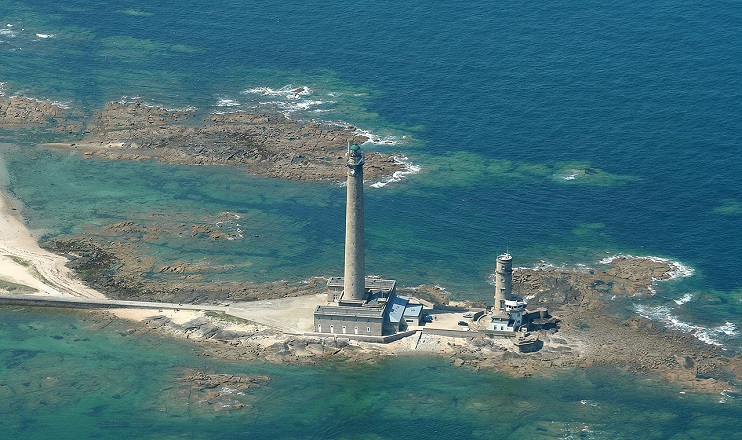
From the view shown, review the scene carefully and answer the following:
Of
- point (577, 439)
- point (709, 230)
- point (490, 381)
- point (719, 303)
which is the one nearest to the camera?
point (577, 439)

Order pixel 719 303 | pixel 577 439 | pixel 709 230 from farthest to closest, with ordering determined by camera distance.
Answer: pixel 709 230, pixel 719 303, pixel 577 439

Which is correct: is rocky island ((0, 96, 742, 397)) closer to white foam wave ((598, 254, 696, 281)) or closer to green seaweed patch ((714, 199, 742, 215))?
white foam wave ((598, 254, 696, 281))

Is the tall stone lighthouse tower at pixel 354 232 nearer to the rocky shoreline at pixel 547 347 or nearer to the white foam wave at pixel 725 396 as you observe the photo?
the rocky shoreline at pixel 547 347

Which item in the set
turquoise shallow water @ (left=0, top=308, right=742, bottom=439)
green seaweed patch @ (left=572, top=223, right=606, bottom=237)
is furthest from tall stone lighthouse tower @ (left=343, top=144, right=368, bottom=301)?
green seaweed patch @ (left=572, top=223, right=606, bottom=237)

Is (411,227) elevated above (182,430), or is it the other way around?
(411,227)

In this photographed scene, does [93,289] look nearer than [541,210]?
Yes

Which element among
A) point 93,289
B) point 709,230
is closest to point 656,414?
point 709,230

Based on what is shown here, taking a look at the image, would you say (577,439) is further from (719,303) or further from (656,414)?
(719,303)
